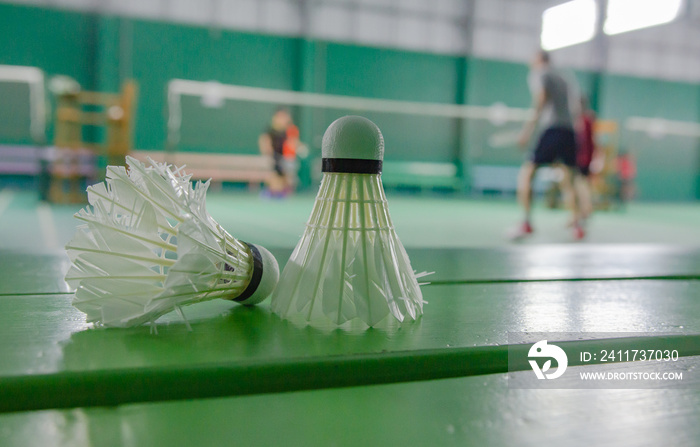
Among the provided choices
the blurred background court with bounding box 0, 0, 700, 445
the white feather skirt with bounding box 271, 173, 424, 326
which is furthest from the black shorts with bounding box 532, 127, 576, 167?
the white feather skirt with bounding box 271, 173, 424, 326

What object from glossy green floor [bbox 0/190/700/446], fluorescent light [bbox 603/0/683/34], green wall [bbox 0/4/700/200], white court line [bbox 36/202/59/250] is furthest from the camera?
green wall [bbox 0/4/700/200]

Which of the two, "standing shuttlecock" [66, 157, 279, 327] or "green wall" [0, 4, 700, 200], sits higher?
"green wall" [0, 4, 700, 200]

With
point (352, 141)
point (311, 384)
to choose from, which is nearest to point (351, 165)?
point (352, 141)

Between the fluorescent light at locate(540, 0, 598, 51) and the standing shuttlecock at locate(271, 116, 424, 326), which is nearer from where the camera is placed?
the standing shuttlecock at locate(271, 116, 424, 326)

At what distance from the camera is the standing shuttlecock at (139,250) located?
71cm

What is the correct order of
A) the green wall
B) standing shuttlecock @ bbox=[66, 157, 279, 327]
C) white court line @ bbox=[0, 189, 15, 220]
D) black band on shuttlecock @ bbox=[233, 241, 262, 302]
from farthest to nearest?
the green wall, white court line @ bbox=[0, 189, 15, 220], black band on shuttlecock @ bbox=[233, 241, 262, 302], standing shuttlecock @ bbox=[66, 157, 279, 327]

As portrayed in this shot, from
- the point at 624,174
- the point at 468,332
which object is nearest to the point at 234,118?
the point at 624,174

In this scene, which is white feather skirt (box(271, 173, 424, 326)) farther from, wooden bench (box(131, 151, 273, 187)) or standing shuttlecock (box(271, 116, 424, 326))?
wooden bench (box(131, 151, 273, 187))

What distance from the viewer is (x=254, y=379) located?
0.60m

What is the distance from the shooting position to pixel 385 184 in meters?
12.2

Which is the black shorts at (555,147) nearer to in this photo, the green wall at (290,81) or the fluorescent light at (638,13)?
the fluorescent light at (638,13)

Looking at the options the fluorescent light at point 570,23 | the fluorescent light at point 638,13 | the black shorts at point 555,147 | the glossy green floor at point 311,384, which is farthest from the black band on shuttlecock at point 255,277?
the fluorescent light at point 570,23

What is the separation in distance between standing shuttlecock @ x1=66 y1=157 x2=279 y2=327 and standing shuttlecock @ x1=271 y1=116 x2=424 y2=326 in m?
0.11

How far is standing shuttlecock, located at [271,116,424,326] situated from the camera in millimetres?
770
